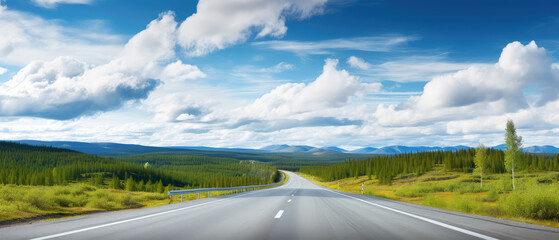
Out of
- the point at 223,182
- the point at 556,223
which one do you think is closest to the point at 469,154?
the point at 223,182

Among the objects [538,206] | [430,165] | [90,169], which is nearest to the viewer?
[538,206]

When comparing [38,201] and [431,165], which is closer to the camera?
[38,201]

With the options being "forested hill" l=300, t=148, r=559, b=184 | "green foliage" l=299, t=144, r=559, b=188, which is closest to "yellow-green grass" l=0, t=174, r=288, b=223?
"green foliage" l=299, t=144, r=559, b=188

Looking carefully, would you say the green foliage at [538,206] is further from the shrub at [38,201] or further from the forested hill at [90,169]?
the forested hill at [90,169]

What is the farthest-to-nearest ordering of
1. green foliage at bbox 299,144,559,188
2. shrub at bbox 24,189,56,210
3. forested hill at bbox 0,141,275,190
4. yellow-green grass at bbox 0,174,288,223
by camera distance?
forested hill at bbox 0,141,275,190, green foliage at bbox 299,144,559,188, shrub at bbox 24,189,56,210, yellow-green grass at bbox 0,174,288,223

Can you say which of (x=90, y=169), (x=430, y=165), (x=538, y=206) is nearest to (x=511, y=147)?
(x=430, y=165)

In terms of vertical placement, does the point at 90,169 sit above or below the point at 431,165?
below

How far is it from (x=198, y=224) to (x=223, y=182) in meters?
A: 88.5

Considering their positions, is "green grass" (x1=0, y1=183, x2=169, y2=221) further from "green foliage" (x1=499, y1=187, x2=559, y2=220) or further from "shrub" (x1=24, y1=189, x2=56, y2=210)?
"green foliage" (x1=499, y1=187, x2=559, y2=220)

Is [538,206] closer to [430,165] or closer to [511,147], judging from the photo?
[511,147]

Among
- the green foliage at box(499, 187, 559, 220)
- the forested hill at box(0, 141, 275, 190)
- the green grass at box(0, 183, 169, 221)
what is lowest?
the forested hill at box(0, 141, 275, 190)

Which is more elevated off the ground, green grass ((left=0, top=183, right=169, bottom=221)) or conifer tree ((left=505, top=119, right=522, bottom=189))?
conifer tree ((left=505, top=119, right=522, bottom=189))

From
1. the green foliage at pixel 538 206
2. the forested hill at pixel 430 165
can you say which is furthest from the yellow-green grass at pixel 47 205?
the forested hill at pixel 430 165

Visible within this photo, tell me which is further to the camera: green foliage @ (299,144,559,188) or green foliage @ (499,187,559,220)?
green foliage @ (299,144,559,188)
